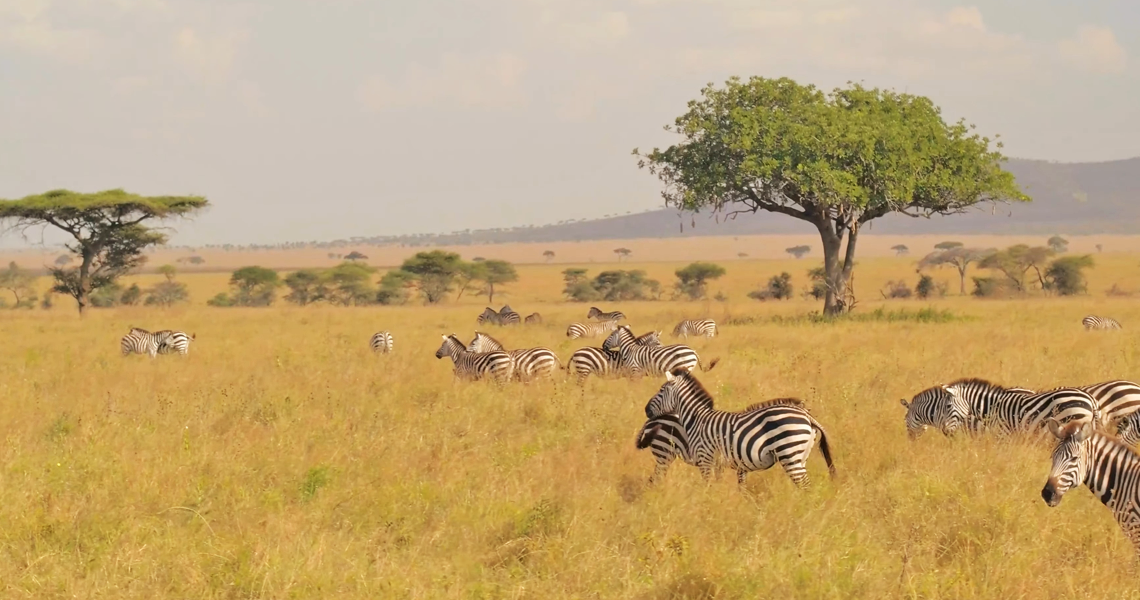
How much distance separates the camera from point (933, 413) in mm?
9336

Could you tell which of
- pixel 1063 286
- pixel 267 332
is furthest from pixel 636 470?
pixel 1063 286

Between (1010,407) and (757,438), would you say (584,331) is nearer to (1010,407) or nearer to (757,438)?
(1010,407)

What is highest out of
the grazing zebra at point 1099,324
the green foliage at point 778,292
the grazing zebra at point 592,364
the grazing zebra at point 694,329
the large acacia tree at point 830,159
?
the large acacia tree at point 830,159

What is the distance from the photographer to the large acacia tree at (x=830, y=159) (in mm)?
24719

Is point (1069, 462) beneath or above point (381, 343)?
above

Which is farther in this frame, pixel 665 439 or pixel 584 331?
pixel 584 331

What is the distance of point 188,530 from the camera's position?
6.54m

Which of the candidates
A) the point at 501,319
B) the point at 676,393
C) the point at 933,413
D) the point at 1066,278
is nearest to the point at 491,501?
the point at 676,393

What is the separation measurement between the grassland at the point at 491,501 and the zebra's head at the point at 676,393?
1.47 ft

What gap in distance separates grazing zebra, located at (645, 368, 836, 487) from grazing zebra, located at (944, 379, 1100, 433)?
2114mm

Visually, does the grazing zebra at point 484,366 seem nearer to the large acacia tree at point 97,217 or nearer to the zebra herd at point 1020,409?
the zebra herd at point 1020,409

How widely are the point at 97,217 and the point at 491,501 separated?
31872 mm

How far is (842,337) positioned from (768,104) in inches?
340

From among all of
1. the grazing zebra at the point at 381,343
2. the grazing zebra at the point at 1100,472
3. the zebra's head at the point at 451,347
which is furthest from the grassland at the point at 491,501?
Result: the grazing zebra at the point at 381,343
